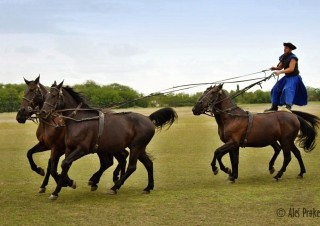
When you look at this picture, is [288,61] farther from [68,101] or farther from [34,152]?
[34,152]

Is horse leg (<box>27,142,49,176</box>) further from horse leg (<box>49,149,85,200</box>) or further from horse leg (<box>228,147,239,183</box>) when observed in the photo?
horse leg (<box>228,147,239,183</box>)

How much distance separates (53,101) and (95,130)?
3.27 feet

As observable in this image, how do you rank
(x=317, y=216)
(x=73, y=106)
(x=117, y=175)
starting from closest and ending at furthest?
(x=317, y=216) < (x=73, y=106) < (x=117, y=175)

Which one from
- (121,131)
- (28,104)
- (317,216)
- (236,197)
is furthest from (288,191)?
(28,104)

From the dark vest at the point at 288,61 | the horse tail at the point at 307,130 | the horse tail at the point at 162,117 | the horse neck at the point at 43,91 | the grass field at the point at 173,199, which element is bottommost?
the grass field at the point at 173,199

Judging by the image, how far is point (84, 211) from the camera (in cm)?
887

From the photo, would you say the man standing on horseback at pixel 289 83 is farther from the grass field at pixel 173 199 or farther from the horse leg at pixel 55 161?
the horse leg at pixel 55 161

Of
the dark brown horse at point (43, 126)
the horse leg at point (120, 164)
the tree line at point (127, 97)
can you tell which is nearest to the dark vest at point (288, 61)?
the horse leg at point (120, 164)

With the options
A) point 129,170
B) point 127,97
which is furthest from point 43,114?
point 127,97

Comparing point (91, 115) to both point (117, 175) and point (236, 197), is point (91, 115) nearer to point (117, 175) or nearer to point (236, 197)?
point (117, 175)

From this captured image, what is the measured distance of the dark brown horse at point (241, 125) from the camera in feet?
39.4

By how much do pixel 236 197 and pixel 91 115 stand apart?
10.7ft

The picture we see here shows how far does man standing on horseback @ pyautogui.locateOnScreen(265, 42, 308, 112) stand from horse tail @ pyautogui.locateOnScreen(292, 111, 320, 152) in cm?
38

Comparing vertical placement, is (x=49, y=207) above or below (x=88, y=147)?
below
